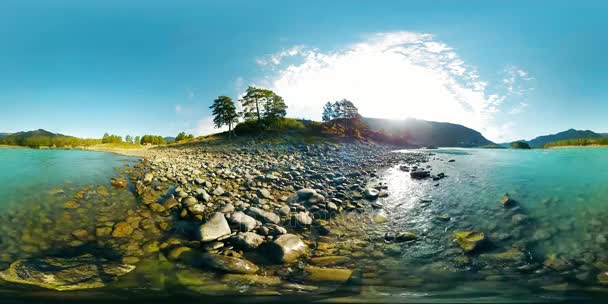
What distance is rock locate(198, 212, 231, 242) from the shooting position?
7.83 m

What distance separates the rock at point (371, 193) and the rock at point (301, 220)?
163 inches

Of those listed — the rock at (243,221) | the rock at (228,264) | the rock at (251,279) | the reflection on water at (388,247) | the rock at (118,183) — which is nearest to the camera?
the reflection on water at (388,247)

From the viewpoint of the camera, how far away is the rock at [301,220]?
988 cm

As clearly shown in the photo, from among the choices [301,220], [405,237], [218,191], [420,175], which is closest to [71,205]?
[218,191]

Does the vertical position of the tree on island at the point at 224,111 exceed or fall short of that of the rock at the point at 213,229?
it exceeds it

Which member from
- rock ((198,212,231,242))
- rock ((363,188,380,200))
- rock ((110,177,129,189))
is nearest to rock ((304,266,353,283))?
rock ((198,212,231,242))

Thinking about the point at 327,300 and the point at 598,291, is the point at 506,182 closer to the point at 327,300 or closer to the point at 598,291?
the point at 598,291

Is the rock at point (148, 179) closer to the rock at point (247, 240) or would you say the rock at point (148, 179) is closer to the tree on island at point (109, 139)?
the rock at point (247, 240)

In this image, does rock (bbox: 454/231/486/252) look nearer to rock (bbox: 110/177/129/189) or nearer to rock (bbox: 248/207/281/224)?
rock (bbox: 248/207/281/224)

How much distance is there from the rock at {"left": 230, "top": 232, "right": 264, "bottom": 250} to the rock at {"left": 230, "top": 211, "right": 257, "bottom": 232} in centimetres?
72

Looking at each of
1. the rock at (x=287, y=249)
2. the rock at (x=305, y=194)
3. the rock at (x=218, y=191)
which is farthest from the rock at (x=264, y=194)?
the rock at (x=287, y=249)

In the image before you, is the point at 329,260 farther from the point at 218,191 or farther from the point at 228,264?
the point at 218,191

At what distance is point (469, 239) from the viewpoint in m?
8.41

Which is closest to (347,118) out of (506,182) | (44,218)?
(506,182)
